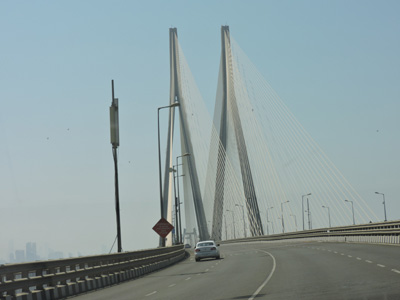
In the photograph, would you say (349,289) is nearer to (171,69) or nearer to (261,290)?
(261,290)

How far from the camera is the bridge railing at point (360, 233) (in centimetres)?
4678

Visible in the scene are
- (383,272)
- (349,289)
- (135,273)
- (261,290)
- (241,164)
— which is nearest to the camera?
(349,289)

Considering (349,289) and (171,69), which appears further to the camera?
(171,69)

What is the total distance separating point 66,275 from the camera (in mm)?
23516

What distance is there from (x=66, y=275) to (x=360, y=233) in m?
37.3

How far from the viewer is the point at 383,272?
2166cm

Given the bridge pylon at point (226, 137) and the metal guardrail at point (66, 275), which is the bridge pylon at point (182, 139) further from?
the metal guardrail at point (66, 275)

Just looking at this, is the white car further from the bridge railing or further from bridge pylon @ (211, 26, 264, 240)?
bridge pylon @ (211, 26, 264, 240)

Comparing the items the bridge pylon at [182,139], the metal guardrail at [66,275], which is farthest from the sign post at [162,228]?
the bridge pylon at [182,139]

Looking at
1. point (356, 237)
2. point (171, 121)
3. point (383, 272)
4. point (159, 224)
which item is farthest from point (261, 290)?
point (171, 121)

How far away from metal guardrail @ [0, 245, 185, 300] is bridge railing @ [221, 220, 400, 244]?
18.2 m

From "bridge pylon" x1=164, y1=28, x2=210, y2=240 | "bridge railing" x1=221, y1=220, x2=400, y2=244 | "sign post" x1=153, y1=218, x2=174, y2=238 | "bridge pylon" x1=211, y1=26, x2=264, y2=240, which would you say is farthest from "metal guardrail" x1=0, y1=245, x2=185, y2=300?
"bridge pylon" x1=164, y1=28, x2=210, y2=240

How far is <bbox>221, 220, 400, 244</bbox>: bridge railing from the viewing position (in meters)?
46.8

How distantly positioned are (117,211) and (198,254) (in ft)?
46.9
